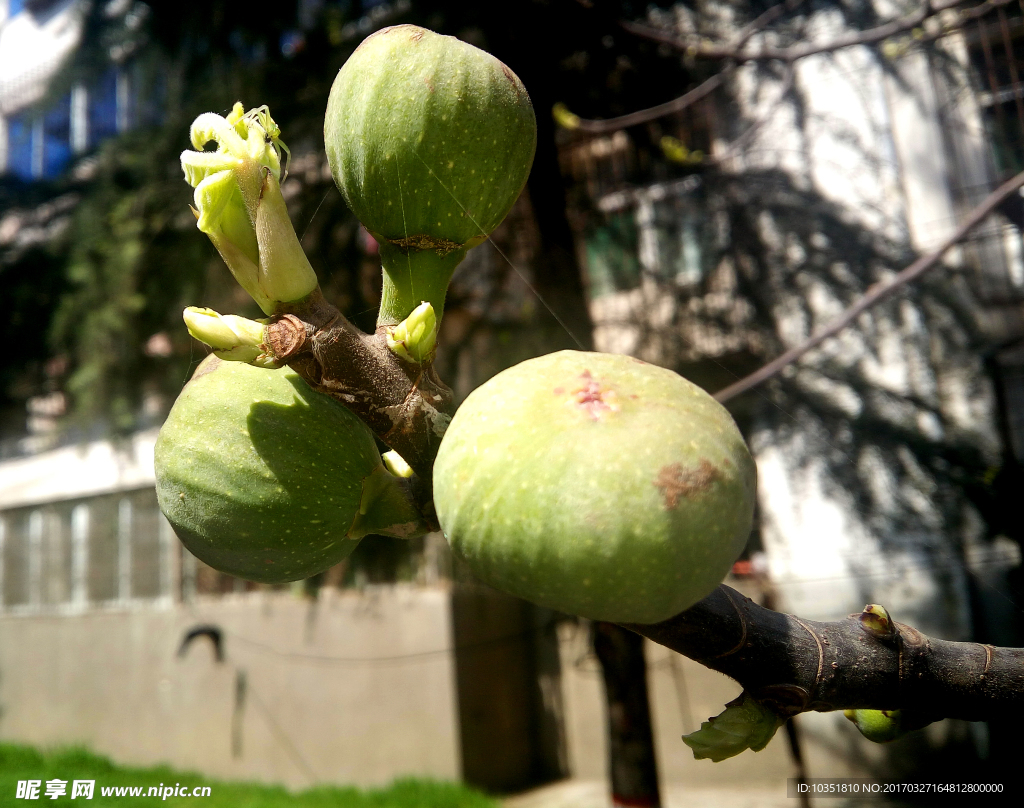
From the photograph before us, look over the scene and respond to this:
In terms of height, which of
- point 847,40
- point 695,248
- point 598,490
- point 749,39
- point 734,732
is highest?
point 749,39

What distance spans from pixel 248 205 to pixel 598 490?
0.32 m

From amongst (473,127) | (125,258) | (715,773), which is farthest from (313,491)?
(715,773)

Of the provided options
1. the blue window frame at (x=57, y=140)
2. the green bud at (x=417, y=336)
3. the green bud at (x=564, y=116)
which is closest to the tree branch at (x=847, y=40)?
the green bud at (x=564, y=116)

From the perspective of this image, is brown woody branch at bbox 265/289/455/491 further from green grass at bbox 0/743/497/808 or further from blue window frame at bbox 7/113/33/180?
blue window frame at bbox 7/113/33/180

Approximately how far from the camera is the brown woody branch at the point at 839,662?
54 cm

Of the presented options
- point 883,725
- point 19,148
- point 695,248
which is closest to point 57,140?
point 19,148

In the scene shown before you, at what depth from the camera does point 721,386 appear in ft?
9.76

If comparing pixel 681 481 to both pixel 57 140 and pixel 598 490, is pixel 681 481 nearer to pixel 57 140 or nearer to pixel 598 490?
pixel 598 490

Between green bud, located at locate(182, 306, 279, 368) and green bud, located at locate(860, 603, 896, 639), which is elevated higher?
green bud, located at locate(182, 306, 279, 368)

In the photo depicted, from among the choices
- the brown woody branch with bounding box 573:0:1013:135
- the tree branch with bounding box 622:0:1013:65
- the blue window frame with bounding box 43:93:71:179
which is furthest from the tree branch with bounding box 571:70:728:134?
the blue window frame with bounding box 43:93:71:179

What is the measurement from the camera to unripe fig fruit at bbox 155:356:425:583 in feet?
2.01

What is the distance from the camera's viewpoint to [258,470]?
2.00 ft

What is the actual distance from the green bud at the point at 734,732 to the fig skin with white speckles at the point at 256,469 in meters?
0.33

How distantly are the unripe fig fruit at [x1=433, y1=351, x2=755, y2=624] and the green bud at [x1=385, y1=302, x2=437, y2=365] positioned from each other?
103mm
